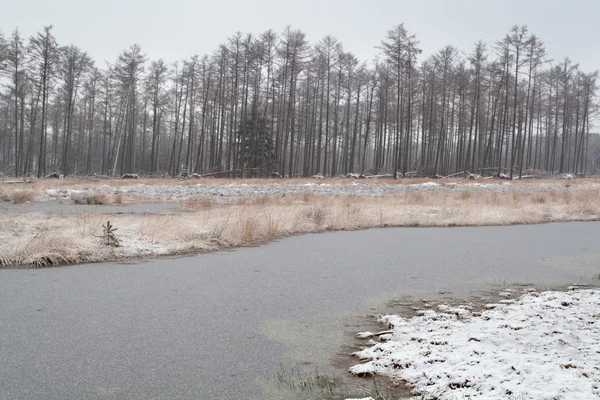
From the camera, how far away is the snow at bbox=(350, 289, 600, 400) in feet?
7.75

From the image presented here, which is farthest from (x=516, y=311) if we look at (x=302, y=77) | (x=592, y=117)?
(x=592, y=117)

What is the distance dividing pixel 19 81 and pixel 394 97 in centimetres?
3234

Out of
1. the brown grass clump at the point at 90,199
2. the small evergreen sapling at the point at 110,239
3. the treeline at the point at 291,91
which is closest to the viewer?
the small evergreen sapling at the point at 110,239

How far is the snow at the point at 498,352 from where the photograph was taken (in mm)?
2362

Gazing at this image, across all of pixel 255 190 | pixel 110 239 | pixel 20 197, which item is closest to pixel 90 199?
pixel 20 197

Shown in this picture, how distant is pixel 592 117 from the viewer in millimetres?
51781

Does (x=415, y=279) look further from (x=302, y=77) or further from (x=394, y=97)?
(x=394, y=97)

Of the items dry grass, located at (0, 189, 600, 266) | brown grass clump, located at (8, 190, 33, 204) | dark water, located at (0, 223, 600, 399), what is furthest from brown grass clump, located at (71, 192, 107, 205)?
dark water, located at (0, 223, 600, 399)

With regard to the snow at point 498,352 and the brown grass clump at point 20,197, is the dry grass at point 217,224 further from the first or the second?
the brown grass clump at point 20,197

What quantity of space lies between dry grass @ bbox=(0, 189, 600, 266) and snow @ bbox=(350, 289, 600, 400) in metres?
4.91

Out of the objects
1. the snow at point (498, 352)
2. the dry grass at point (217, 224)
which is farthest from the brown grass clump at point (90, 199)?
the snow at point (498, 352)

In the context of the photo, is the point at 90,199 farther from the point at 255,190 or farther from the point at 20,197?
the point at 255,190

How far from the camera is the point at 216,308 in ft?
14.4

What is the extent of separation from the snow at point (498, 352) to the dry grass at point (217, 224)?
491 cm
